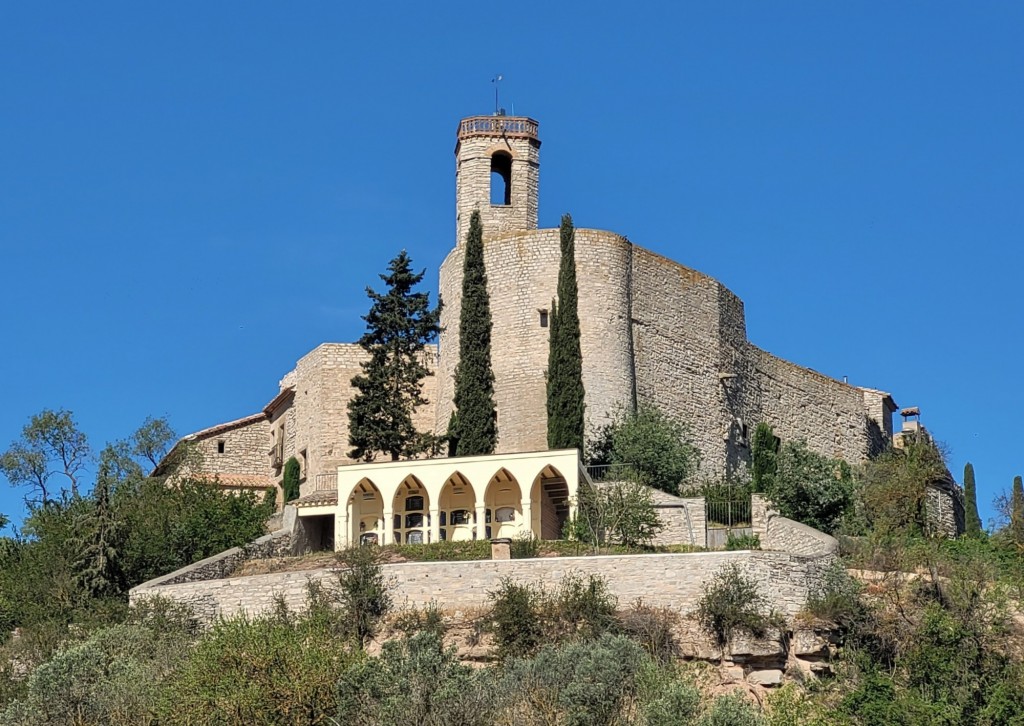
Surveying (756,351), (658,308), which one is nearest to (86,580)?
(658,308)

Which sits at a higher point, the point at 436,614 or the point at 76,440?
the point at 76,440

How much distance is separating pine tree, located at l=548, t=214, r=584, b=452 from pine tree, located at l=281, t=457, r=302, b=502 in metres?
9.36

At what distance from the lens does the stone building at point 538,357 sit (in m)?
50.7

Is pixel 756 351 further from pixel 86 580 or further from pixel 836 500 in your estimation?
pixel 86 580

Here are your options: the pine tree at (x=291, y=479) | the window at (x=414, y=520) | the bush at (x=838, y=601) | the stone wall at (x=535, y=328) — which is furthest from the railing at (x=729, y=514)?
the pine tree at (x=291, y=479)

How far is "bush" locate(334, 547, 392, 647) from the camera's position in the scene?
38.2m

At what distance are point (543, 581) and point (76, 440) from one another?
70.4 ft

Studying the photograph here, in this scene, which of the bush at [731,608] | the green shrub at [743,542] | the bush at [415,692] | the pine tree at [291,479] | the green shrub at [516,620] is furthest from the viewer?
the pine tree at [291,479]

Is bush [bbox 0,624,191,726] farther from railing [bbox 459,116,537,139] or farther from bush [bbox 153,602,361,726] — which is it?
railing [bbox 459,116,537,139]

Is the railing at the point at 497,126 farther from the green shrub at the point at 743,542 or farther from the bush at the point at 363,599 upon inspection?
the bush at the point at 363,599

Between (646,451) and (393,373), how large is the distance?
264 inches

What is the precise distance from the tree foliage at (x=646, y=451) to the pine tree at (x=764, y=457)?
2.21 meters

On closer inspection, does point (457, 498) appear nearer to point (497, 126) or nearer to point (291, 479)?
point (291, 479)

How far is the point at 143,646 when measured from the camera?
37969 mm
